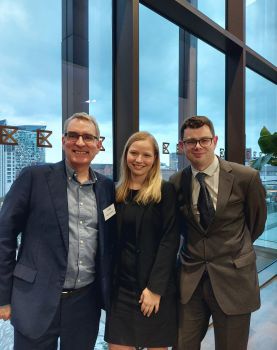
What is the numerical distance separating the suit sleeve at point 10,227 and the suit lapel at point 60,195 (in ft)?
0.36

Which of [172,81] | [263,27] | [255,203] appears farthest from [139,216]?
[263,27]

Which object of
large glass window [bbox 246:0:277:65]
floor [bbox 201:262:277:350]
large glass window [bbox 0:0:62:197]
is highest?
large glass window [bbox 246:0:277:65]

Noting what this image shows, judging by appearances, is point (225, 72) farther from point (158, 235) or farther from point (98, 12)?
point (158, 235)

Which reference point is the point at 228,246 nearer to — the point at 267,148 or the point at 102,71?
the point at 102,71

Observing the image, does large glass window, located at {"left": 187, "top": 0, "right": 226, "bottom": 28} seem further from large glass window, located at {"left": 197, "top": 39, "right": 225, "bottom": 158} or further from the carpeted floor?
the carpeted floor

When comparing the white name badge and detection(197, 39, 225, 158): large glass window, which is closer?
the white name badge

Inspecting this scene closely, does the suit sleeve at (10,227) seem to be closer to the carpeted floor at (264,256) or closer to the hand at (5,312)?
the hand at (5,312)

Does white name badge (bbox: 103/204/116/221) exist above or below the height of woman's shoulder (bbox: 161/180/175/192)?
below

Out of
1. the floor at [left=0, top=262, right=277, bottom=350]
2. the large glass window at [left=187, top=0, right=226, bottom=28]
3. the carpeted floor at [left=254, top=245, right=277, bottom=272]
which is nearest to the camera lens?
the floor at [left=0, top=262, right=277, bottom=350]

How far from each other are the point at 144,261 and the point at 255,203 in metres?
0.74

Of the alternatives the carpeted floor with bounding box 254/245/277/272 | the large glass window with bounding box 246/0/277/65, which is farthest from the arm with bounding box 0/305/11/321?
the large glass window with bounding box 246/0/277/65

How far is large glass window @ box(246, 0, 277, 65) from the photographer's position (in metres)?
3.77

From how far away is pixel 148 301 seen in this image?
1.47 meters

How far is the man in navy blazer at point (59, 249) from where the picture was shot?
Result: 130 cm
